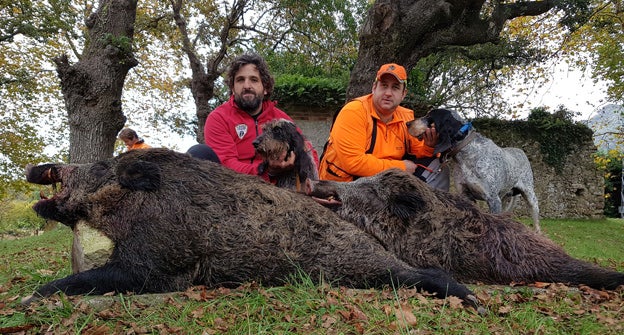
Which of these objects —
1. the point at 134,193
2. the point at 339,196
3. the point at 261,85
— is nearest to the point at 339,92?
the point at 261,85

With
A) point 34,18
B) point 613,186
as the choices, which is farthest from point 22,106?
point 613,186

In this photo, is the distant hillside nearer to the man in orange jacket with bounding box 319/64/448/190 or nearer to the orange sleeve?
the man in orange jacket with bounding box 319/64/448/190

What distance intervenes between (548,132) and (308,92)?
11.1 metres

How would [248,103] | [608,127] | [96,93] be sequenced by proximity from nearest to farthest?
1. [248,103]
2. [96,93]
3. [608,127]

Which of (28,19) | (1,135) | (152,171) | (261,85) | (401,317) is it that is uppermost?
(28,19)

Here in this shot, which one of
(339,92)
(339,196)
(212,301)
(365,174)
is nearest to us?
(212,301)

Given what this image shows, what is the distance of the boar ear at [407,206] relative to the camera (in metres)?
3.20

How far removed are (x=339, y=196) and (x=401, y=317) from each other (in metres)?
1.32

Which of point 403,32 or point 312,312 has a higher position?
point 403,32

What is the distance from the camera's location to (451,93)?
20.0 m

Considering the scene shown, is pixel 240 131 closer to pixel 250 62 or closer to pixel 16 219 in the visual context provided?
pixel 250 62

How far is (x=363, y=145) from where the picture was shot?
4.29 meters

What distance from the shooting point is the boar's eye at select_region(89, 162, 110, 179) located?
296cm

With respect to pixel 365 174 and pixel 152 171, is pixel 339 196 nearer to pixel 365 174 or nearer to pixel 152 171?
pixel 365 174
